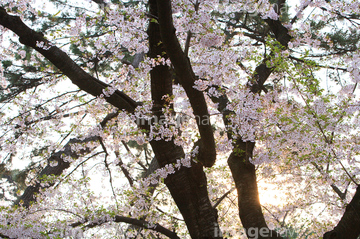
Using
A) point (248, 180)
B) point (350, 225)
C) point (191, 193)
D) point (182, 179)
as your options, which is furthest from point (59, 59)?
point (350, 225)

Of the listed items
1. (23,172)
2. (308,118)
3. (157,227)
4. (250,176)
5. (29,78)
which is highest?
(29,78)

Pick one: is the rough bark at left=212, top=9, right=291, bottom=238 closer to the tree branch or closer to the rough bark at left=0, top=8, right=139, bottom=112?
the tree branch

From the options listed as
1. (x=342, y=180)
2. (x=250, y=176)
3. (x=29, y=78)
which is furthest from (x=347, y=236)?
(x=29, y=78)

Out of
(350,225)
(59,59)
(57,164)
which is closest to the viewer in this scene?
(350,225)

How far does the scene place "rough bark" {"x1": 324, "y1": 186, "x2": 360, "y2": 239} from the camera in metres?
2.98

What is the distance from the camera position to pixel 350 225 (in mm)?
3006

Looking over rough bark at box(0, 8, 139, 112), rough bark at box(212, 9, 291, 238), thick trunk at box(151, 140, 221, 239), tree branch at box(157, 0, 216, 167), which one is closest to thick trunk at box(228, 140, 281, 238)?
rough bark at box(212, 9, 291, 238)

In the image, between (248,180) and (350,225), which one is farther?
(248,180)

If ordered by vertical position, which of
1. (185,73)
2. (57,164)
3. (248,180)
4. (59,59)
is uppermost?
(57,164)

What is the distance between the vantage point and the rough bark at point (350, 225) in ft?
9.78

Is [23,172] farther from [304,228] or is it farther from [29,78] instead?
[304,228]

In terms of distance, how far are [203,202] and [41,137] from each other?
3.98 metres

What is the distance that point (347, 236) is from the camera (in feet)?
9.84

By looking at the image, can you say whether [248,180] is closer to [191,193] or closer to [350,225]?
[191,193]
